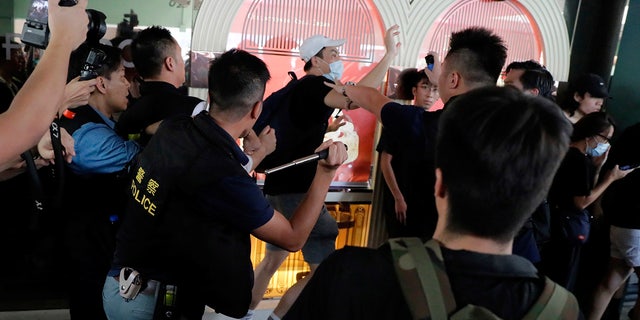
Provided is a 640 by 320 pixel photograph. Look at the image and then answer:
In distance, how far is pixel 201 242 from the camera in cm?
174

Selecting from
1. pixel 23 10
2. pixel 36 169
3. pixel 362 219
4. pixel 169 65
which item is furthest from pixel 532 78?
pixel 23 10

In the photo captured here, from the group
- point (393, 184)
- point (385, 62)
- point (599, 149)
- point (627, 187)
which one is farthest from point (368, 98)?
point (627, 187)

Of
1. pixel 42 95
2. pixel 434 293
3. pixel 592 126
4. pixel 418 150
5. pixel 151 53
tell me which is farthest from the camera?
pixel 592 126

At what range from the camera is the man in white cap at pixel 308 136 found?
2838mm

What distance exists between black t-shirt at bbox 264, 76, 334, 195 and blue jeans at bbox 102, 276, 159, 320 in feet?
4.09

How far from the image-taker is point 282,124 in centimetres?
290

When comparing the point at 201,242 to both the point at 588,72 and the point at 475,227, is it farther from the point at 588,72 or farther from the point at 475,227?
the point at 588,72

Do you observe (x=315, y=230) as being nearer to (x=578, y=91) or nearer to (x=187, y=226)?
(x=187, y=226)

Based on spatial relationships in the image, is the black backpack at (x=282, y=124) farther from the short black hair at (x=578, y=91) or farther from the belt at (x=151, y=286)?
the short black hair at (x=578, y=91)

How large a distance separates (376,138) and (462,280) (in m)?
2.70

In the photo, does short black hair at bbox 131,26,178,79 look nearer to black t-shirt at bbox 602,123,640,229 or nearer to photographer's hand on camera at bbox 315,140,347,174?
photographer's hand on camera at bbox 315,140,347,174

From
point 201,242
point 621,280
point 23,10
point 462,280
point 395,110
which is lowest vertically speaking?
point 621,280

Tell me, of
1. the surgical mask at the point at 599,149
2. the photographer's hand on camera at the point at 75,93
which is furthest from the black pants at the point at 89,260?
the surgical mask at the point at 599,149

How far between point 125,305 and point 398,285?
125cm
